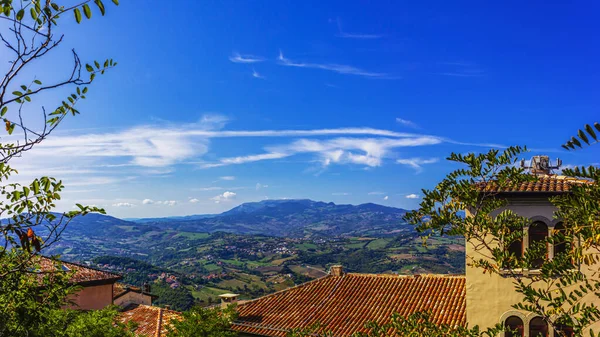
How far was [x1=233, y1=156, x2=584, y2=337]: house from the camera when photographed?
15.3 meters

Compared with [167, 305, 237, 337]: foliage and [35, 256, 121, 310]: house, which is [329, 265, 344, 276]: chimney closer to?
[35, 256, 121, 310]: house

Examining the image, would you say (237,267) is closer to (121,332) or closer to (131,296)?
(131,296)

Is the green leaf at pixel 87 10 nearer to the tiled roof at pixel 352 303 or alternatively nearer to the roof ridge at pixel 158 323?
the tiled roof at pixel 352 303

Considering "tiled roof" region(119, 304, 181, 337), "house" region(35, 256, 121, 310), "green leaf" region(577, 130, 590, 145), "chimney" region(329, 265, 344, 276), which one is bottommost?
"tiled roof" region(119, 304, 181, 337)

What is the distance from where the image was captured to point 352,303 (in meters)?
21.9

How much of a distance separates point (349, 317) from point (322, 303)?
249 cm

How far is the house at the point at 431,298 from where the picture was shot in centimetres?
1529

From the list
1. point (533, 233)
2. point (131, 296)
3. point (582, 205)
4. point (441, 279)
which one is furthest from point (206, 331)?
point (131, 296)

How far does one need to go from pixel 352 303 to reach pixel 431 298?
153 inches

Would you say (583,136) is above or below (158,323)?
above

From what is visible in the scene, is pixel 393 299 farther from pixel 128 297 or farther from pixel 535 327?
pixel 128 297

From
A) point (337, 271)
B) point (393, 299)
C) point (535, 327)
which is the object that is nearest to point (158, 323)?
point (337, 271)

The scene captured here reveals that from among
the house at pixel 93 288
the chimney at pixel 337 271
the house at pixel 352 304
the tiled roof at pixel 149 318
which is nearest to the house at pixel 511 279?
the house at pixel 352 304

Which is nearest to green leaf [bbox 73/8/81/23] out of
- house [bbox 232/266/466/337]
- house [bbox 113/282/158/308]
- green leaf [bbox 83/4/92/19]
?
green leaf [bbox 83/4/92/19]
